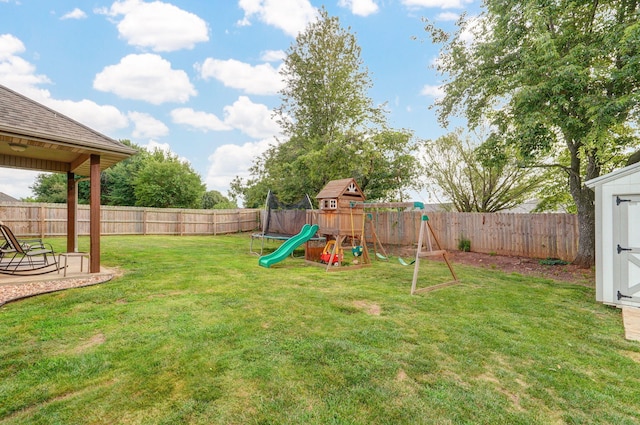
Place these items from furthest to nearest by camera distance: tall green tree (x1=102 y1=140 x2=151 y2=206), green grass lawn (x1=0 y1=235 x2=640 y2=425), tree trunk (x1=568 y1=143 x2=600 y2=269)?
tall green tree (x1=102 y1=140 x2=151 y2=206), tree trunk (x1=568 y1=143 x2=600 y2=269), green grass lawn (x1=0 y1=235 x2=640 y2=425)

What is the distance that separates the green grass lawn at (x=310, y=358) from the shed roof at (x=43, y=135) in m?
2.46

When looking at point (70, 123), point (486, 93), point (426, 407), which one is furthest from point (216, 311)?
point (486, 93)

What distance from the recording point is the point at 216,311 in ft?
12.3

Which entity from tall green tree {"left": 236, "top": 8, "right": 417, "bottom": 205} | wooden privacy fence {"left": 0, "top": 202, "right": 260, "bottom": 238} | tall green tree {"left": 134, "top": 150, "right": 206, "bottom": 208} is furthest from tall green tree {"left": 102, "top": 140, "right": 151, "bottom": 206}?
tall green tree {"left": 236, "top": 8, "right": 417, "bottom": 205}

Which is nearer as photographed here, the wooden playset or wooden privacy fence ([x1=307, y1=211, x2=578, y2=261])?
the wooden playset

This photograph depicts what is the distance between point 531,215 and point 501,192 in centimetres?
241

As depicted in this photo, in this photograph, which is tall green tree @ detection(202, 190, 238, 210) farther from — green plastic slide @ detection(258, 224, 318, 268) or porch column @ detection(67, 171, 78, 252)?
green plastic slide @ detection(258, 224, 318, 268)

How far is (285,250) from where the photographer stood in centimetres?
741

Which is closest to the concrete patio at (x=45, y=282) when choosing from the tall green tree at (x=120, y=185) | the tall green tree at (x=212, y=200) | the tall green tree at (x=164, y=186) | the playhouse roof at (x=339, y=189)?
the playhouse roof at (x=339, y=189)

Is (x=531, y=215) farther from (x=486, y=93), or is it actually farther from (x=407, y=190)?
(x=407, y=190)

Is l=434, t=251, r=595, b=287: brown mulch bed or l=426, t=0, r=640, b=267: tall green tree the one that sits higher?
l=426, t=0, r=640, b=267: tall green tree

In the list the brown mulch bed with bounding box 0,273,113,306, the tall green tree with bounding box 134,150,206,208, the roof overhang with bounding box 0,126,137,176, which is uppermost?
the tall green tree with bounding box 134,150,206,208

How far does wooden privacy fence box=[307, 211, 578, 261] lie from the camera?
25.3ft

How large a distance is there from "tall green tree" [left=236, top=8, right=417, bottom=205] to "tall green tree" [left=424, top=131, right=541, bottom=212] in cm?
98
